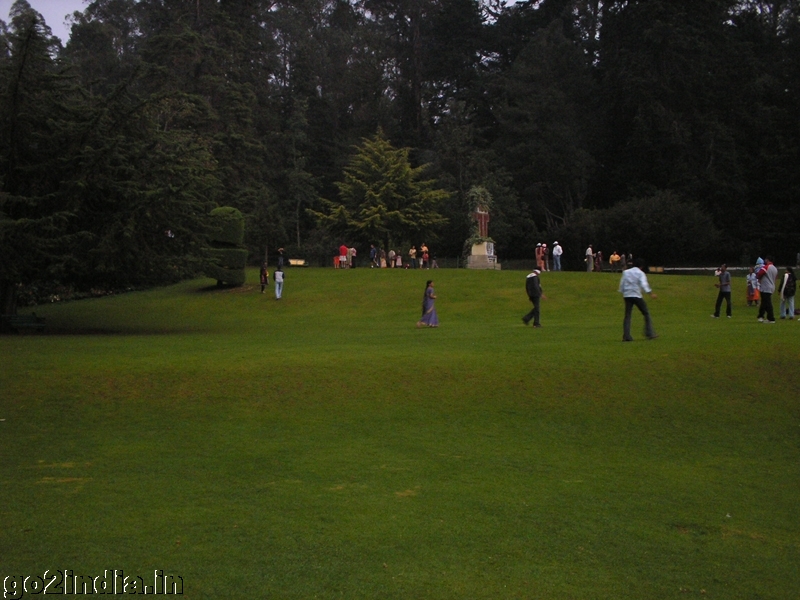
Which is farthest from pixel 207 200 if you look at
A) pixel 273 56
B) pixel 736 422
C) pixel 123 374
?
pixel 273 56

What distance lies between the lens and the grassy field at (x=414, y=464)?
305 inches

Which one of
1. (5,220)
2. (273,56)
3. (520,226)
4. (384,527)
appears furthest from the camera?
(273,56)

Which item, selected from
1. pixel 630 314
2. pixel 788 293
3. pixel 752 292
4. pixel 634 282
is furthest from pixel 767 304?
pixel 752 292

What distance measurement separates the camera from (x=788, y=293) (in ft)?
70.9

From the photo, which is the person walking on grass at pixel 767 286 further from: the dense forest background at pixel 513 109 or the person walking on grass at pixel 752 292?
the dense forest background at pixel 513 109

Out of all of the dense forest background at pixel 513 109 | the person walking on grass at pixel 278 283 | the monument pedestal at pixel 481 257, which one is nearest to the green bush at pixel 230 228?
the dense forest background at pixel 513 109

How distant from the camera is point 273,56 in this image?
275 ft

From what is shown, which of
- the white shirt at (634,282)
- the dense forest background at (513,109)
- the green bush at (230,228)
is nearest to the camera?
the white shirt at (634,282)

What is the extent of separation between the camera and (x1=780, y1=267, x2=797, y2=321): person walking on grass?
21.6 meters

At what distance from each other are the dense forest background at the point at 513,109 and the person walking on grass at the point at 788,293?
93.6 feet

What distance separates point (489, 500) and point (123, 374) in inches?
309

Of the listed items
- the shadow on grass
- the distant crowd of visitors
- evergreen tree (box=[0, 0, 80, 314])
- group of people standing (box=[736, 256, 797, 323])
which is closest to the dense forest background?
the shadow on grass

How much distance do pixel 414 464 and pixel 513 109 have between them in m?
62.2

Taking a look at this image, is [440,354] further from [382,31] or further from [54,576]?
[382,31]
